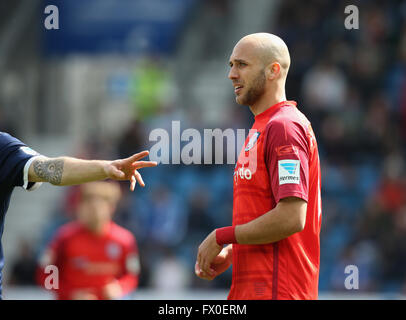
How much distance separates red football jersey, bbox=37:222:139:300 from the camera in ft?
24.5

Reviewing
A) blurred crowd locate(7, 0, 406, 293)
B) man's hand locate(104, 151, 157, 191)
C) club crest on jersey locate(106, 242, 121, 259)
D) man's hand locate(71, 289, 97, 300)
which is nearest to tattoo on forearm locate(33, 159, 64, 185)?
man's hand locate(104, 151, 157, 191)

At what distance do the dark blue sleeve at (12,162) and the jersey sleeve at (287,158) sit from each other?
51.6 inches

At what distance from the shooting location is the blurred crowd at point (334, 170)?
11383mm

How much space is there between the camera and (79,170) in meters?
4.14

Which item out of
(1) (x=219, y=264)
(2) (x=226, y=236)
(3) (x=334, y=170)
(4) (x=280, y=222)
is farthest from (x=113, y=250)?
(3) (x=334, y=170)

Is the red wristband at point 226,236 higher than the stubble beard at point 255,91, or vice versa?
the stubble beard at point 255,91

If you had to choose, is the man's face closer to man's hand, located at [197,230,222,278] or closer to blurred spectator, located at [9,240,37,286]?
man's hand, located at [197,230,222,278]

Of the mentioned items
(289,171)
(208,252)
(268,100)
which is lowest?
(208,252)

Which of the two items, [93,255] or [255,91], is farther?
[93,255]

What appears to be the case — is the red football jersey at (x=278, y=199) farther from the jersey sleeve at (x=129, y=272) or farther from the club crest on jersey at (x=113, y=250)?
the club crest on jersey at (x=113, y=250)

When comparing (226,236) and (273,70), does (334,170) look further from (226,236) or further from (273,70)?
(226,236)

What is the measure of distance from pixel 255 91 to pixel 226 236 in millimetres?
850

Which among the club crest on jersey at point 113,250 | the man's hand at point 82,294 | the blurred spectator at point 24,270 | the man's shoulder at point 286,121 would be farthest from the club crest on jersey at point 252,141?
the blurred spectator at point 24,270

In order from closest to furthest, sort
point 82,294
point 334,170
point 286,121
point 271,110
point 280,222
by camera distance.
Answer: point 280,222 → point 286,121 → point 271,110 → point 82,294 → point 334,170
